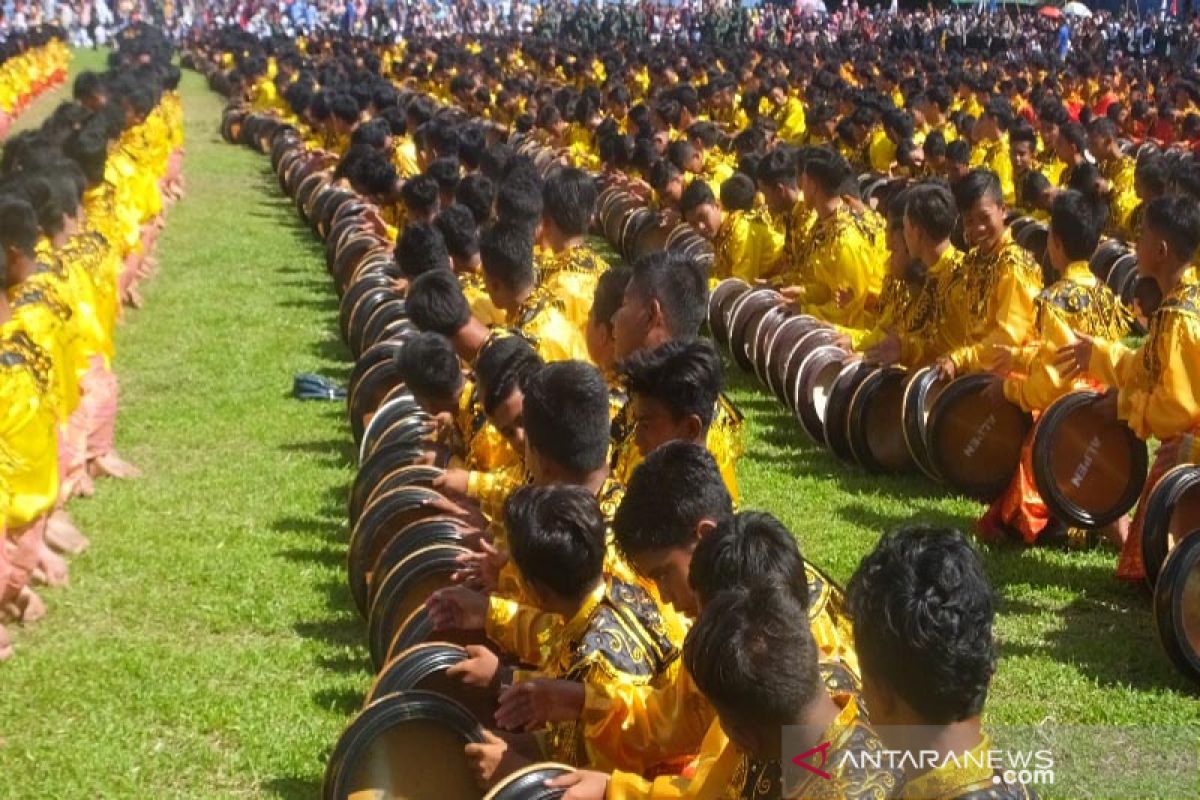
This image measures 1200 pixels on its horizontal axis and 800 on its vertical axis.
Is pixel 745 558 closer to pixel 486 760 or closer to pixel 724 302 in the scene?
pixel 486 760

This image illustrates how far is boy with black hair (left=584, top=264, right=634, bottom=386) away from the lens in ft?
20.8

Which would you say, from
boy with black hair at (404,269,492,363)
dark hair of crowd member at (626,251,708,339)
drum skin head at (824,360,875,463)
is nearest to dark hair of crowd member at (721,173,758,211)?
drum skin head at (824,360,875,463)

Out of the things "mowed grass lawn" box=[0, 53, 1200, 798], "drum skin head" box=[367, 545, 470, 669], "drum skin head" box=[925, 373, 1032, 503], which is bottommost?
"mowed grass lawn" box=[0, 53, 1200, 798]

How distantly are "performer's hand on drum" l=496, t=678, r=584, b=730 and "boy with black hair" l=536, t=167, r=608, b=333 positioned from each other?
3.70 m

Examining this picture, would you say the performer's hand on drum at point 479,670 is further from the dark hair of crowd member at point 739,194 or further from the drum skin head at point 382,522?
the dark hair of crowd member at point 739,194

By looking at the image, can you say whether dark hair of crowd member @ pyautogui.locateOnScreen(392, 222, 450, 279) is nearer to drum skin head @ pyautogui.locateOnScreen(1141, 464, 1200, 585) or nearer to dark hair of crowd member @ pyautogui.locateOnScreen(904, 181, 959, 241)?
dark hair of crowd member @ pyautogui.locateOnScreen(904, 181, 959, 241)

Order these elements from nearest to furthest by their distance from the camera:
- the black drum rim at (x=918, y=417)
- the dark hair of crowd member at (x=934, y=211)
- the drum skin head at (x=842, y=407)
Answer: the black drum rim at (x=918, y=417) → the dark hair of crowd member at (x=934, y=211) → the drum skin head at (x=842, y=407)

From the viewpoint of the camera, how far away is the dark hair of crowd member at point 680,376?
533 cm

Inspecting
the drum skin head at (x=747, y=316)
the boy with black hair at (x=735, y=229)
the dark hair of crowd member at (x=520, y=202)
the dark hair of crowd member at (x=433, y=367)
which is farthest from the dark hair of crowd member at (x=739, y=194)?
the dark hair of crowd member at (x=433, y=367)

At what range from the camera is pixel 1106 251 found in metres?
14.4

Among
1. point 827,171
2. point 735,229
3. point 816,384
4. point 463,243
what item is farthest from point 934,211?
point 735,229

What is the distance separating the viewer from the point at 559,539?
4.54m

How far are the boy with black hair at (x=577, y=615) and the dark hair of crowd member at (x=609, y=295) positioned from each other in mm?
1726

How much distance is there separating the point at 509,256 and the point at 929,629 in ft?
15.0
